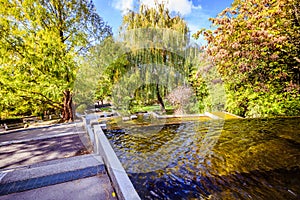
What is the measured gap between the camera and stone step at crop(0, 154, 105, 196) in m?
2.69

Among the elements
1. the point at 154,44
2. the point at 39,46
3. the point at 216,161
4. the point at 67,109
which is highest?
the point at 39,46

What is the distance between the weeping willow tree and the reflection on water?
13.2ft

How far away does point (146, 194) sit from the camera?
256 cm

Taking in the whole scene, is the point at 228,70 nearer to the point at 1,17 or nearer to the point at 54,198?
the point at 54,198

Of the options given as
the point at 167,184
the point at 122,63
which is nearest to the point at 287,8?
the point at 167,184

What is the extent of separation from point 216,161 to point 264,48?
418 centimetres

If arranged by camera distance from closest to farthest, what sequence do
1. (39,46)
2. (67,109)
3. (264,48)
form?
(264,48) < (39,46) < (67,109)

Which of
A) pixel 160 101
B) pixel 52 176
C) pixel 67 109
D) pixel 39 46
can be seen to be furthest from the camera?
pixel 160 101

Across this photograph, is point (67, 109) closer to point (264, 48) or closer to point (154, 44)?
point (154, 44)

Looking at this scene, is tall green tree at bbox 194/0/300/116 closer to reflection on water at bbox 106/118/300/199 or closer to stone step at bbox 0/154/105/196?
reflection on water at bbox 106/118/300/199

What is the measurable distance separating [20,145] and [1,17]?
6872mm

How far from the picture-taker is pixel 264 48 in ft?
17.8

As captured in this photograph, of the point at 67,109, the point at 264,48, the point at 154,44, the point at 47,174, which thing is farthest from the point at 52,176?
the point at 67,109

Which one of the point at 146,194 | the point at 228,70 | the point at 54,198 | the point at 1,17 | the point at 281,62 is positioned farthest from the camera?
the point at 1,17
